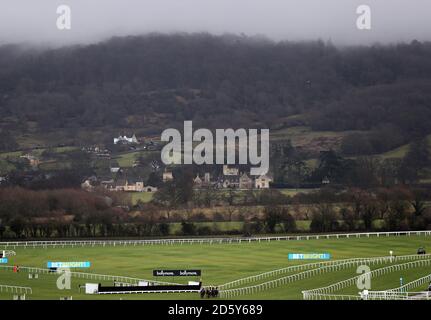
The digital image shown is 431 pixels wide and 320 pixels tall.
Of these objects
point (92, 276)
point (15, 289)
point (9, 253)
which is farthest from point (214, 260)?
point (15, 289)

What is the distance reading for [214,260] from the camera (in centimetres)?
7550

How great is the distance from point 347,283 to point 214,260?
60.4 feet

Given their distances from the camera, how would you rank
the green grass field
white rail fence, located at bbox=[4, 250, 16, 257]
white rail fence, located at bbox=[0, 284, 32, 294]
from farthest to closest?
white rail fence, located at bbox=[4, 250, 16, 257], the green grass field, white rail fence, located at bbox=[0, 284, 32, 294]

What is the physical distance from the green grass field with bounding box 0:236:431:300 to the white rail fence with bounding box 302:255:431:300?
738 millimetres

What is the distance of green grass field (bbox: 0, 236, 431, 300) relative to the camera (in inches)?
2311

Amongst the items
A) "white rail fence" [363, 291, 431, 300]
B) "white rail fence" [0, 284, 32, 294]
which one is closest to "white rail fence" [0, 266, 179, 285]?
"white rail fence" [0, 284, 32, 294]

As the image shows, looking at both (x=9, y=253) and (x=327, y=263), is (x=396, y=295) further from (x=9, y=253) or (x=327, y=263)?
(x=9, y=253)

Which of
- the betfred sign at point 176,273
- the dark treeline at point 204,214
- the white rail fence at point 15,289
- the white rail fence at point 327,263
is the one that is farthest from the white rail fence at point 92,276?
the dark treeline at point 204,214

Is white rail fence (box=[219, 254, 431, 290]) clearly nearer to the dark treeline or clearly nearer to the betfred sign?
the betfred sign

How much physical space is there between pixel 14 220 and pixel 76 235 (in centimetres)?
1032

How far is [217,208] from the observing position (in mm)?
135375

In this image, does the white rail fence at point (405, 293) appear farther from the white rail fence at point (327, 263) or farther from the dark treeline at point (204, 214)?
the dark treeline at point (204, 214)
